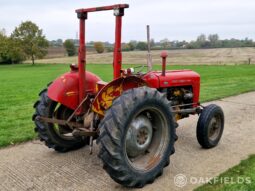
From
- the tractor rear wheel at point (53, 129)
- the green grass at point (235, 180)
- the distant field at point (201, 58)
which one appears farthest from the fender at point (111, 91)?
the distant field at point (201, 58)

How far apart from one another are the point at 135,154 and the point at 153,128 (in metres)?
0.42

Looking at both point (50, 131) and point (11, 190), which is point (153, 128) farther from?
point (11, 190)

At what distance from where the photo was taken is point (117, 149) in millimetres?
3605

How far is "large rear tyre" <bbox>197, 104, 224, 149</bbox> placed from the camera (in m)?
5.16

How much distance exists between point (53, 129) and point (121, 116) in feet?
5.48

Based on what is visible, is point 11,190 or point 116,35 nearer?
point 11,190

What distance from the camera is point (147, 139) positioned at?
14.0ft

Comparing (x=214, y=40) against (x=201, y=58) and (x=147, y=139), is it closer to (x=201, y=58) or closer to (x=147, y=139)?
(x=201, y=58)

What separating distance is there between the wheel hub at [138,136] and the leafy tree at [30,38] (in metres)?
52.6

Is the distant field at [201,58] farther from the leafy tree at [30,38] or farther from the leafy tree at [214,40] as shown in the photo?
the leafy tree at [30,38]

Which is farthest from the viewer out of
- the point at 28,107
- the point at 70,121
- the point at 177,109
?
the point at 28,107

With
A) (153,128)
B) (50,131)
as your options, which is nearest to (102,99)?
(153,128)

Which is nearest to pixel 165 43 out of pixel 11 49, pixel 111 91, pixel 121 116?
pixel 111 91

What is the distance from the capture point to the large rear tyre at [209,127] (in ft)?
16.9
